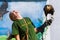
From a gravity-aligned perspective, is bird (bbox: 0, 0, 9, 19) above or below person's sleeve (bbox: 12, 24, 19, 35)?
above

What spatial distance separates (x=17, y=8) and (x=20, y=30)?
0.21 m

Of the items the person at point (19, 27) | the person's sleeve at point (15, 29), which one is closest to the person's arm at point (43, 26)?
the person at point (19, 27)

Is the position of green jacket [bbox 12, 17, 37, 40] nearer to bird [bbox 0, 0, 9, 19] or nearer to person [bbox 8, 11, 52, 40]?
person [bbox 8, 11, 52, 40]

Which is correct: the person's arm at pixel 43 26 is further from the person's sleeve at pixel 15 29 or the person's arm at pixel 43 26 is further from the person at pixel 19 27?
the person's sleeve at pixel 15 29

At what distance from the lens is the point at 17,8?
77.9 inches

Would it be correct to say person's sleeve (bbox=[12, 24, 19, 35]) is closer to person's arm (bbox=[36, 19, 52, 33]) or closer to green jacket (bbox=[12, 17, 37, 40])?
green jacket (bbox=[12, 17, 37, 40])

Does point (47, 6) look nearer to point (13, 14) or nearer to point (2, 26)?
point (13, 14)

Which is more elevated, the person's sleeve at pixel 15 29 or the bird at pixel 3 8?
the bird at pixel 3 8

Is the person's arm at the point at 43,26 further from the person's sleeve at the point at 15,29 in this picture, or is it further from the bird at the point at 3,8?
the bird at the point at 3,8

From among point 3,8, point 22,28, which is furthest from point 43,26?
point 3,8

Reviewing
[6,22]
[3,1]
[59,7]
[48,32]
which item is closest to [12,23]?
[6,22]

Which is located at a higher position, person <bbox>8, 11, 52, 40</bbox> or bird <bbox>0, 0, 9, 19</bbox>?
bird <bbox>0, 0, 9, 19</bbox>

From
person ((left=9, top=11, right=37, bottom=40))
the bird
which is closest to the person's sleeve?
person ((left=9, top=11, right=37, bottom=40))

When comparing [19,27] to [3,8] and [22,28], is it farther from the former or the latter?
[3,8]
